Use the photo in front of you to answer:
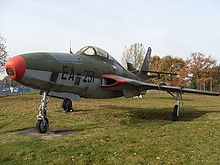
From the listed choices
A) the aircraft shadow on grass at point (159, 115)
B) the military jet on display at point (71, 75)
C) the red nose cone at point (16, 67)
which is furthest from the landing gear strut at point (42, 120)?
the aircraft shadow on grass at point (159, 115)

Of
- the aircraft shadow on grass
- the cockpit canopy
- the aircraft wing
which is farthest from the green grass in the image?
the aircraft shadow on grass

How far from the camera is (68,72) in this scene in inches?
383

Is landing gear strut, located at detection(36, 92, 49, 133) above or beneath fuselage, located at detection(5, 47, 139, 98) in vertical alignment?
beneath

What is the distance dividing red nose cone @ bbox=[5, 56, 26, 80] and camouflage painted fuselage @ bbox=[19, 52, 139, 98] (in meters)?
0.16

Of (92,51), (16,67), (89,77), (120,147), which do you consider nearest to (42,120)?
(16,67)

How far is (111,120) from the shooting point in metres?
12.7

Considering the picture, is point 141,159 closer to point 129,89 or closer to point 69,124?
point 69,124

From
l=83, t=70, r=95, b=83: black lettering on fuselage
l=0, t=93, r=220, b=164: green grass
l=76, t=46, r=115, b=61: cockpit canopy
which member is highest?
l=76, t=46, r=115, b=61: cockpit canopy

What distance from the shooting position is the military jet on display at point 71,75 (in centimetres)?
834

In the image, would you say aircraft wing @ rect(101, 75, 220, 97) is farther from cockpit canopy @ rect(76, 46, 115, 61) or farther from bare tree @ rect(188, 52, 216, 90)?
bare tree @ rect(188, 52, 216, 90)

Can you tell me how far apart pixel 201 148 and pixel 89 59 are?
6.19 meters

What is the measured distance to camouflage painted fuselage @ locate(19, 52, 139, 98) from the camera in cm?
854

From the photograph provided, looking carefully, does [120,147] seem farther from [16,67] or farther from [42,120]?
[16,67]

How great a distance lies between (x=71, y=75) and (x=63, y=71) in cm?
50
